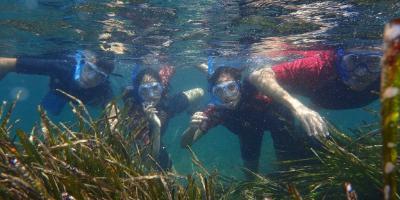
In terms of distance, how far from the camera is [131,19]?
1198cm

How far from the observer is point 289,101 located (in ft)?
24.0

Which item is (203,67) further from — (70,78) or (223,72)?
(223,72)

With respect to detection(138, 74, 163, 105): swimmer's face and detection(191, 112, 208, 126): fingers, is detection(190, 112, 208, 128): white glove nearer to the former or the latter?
detection(191, 112, 208, 126): fingers

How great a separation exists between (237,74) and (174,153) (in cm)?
2184

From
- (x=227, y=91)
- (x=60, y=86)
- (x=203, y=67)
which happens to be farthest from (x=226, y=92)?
(x=203, y=67)

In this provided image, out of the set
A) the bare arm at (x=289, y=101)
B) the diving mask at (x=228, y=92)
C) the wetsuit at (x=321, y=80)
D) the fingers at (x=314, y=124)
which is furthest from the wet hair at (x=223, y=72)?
the fingers at (x=314, y=124)

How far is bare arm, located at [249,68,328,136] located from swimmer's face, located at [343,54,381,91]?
2167 millimetres

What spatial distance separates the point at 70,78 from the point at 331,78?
903 cm

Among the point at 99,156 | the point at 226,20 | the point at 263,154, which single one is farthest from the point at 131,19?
the point at 263,154

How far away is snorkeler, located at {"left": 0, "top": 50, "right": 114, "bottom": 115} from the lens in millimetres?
12117

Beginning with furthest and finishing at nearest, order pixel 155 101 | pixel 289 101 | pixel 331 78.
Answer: pixel 155 101 → pixel 331 78 → pixel 289 101

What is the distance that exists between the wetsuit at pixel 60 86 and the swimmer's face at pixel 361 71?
823cm

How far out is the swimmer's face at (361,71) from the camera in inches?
353

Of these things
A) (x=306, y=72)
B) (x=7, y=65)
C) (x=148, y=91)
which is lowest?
(x=148, y=91)
